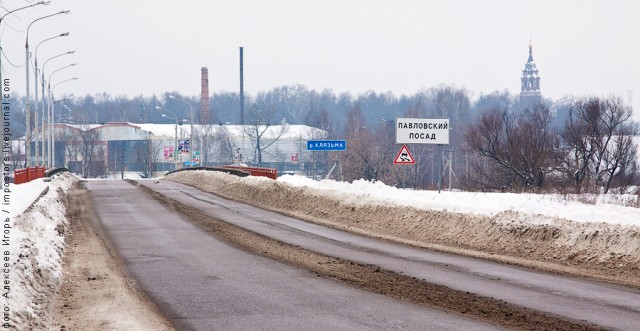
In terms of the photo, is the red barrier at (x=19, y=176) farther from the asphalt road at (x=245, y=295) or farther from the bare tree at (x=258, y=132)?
the bare tree at (x=258, y=132)

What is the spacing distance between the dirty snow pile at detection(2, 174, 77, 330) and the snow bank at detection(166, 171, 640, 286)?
349 inches

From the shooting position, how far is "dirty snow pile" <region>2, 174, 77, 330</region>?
11023mm

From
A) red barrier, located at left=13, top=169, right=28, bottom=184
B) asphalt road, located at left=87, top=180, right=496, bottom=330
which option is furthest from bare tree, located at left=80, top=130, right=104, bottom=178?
asphalt road, located at left=87, top=180, right=496, bottom=330

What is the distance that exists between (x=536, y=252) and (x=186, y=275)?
8213 millimetres

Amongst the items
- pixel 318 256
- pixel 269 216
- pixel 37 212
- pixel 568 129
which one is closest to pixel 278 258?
pixel 318 256

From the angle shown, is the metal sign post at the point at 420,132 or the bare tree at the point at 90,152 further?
the bare tree at the point at 90,152

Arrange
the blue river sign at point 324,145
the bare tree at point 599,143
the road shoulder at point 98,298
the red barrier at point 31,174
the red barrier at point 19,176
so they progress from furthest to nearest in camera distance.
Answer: the bare tree at point 599,143 → the red barrier at point 31,174 → the red barrier at point 19,176 → the blue river sign at point 324,145 → the road shoulder at point 98,298

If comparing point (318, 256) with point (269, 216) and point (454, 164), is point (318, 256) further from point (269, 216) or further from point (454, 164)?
point (454, 164)

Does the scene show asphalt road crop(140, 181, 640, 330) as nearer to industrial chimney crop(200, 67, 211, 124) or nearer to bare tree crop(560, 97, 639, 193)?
bare tree crop(560, 97, 639, 193)

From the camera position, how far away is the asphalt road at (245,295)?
35.8 ft

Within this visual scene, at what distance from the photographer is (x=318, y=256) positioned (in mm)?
18641

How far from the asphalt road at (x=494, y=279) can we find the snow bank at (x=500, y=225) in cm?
108

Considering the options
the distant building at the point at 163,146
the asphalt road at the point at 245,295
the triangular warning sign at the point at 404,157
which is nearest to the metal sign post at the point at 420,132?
the triangular warning sign at the point at 404,157

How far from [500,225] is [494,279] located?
267 inches
